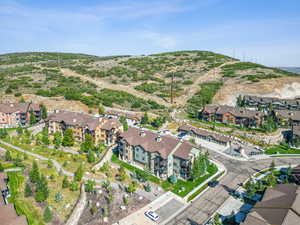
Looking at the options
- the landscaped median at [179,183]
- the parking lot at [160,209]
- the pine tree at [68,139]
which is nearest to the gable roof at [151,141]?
the landscaped median at [179,183]

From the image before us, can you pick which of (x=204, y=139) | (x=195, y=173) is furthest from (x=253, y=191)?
(x=204, y=139)

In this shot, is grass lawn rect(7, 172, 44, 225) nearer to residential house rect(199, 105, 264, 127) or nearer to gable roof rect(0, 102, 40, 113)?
gable roof rect(0, 102, 40, 113)

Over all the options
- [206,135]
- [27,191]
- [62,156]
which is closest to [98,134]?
[62,156]

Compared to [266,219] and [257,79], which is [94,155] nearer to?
[266,219]

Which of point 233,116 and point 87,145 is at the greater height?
point 233,116

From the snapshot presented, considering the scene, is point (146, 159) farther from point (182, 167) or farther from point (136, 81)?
point (136, 81)

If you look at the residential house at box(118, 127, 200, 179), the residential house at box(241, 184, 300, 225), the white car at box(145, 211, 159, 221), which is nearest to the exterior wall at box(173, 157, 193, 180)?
the residential house at box(118, 127, 200, 179)
